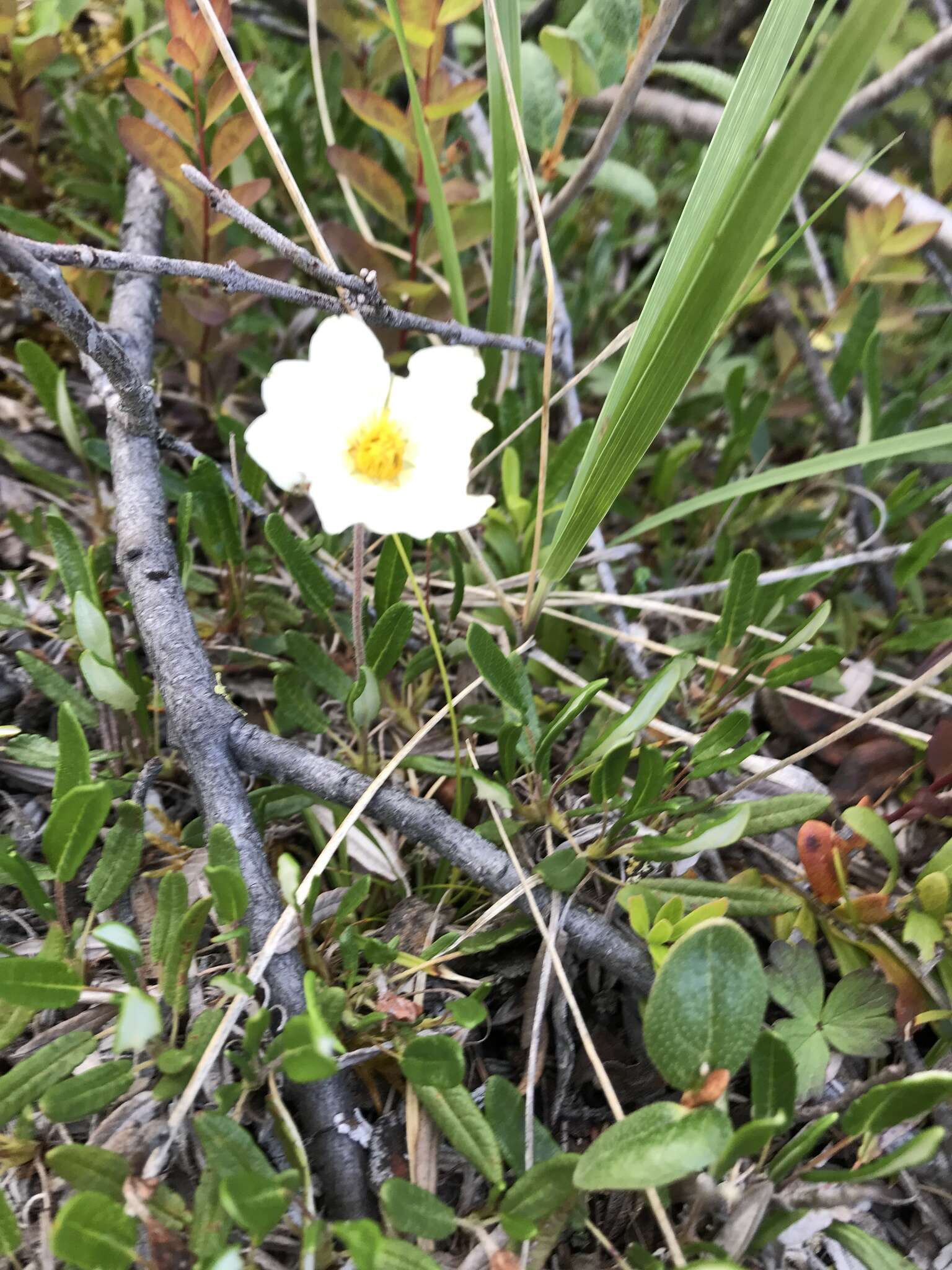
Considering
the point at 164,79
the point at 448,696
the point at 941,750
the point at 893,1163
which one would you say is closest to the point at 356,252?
the point at 164,79

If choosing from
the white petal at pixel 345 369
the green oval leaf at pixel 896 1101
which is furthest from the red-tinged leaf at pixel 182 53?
the green oval leaf at pixel 896 1101

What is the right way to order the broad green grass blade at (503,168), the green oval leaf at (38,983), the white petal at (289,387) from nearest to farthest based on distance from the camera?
the green oval leaf at (38,983) → the white petal at (289,387) → the broad green grass blade at (503,168)

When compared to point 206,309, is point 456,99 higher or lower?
higher

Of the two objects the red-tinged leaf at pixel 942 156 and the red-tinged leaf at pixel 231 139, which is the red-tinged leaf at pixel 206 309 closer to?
the red-tinged leaf at pixel 231 139

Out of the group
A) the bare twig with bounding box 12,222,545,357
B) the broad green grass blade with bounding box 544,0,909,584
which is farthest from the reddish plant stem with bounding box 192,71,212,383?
the broad green grass blade with bounding box 544,0,909,584

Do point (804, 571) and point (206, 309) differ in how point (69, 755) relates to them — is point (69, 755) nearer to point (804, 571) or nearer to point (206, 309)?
point (206, 309)

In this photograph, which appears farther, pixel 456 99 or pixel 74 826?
pixel 456 99

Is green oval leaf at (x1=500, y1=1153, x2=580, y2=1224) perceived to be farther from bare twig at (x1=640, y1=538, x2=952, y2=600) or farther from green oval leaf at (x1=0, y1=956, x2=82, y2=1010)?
bare twig at (x1=640, y1=538, x2=952, y2=600)
